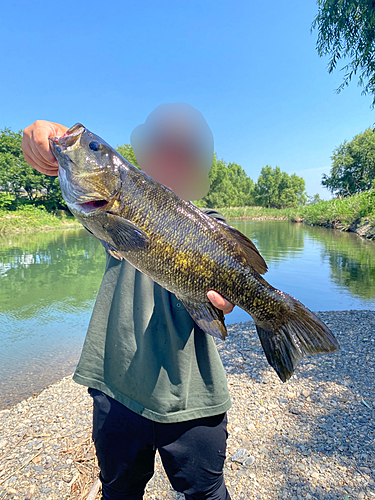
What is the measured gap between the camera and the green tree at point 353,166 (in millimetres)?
50219

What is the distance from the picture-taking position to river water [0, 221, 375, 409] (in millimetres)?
5547

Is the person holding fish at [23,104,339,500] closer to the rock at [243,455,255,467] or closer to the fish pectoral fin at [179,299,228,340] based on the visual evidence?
the fish pectoral fin at [179,299,228,340]

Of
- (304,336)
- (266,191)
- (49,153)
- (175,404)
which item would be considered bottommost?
(175,404)

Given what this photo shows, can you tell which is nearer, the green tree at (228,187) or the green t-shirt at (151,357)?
the green t-shirt at (151,357)

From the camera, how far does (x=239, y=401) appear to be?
3.95 metres

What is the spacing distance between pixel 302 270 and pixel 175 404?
12.6 metres

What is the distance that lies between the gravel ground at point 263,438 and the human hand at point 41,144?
2.59 meters

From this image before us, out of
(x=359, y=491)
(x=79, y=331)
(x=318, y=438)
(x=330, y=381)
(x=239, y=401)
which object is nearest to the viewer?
(x=359, y=491)

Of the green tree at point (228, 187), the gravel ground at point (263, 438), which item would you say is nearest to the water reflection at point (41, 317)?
the gravel ground at point (263, 438)

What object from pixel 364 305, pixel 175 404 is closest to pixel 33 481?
pixel 175 404

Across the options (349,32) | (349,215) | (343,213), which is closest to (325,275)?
(349,32)

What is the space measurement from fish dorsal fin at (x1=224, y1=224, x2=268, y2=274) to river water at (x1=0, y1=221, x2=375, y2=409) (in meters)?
4.52

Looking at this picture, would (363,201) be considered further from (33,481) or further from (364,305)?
(33,481)

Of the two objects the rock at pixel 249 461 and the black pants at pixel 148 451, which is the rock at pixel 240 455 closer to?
the rock at pixel 249 461
